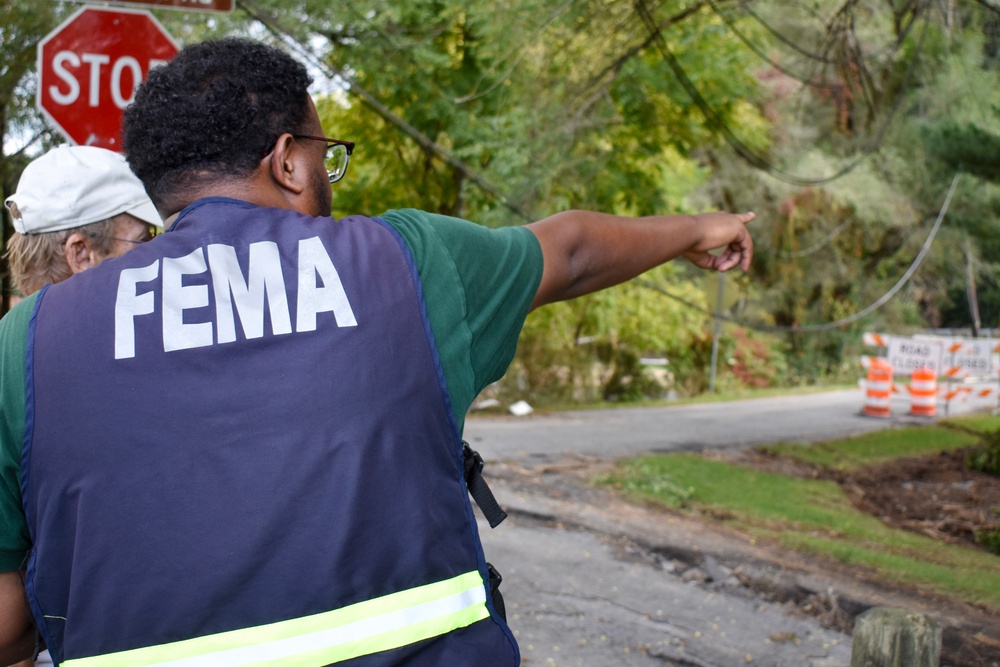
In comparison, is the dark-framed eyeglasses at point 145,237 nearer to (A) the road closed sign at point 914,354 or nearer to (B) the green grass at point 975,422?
(B) the green grass at point 975,422

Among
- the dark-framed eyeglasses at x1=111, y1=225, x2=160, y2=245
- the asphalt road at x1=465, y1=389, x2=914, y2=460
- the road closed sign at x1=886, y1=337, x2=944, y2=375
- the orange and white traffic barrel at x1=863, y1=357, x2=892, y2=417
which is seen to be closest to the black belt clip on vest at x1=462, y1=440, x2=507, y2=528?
the dark-framed eyeglasses at x1=111, y1=225, x2=160, y2=245

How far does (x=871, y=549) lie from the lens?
7316 mm

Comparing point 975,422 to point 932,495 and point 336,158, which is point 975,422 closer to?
point 932,495

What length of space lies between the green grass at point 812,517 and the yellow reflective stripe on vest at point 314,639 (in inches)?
221

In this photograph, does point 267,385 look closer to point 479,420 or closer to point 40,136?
point 40,136

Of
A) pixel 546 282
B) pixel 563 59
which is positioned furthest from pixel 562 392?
pixel 546 282

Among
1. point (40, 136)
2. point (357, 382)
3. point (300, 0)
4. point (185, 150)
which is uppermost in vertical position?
point (300, 0)

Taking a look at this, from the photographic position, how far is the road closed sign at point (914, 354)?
640 inches

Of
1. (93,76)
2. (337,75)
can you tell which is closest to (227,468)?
(93,76)

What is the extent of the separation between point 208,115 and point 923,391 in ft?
55.7

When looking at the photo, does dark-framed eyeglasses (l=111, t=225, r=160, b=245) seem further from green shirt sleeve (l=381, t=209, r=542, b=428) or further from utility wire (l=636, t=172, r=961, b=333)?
utility wire (l=636, t=172, r=961, b=333)

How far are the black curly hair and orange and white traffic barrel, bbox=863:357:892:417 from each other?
639 inches

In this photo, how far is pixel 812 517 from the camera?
8305 millimetres

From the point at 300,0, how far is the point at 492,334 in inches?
376
